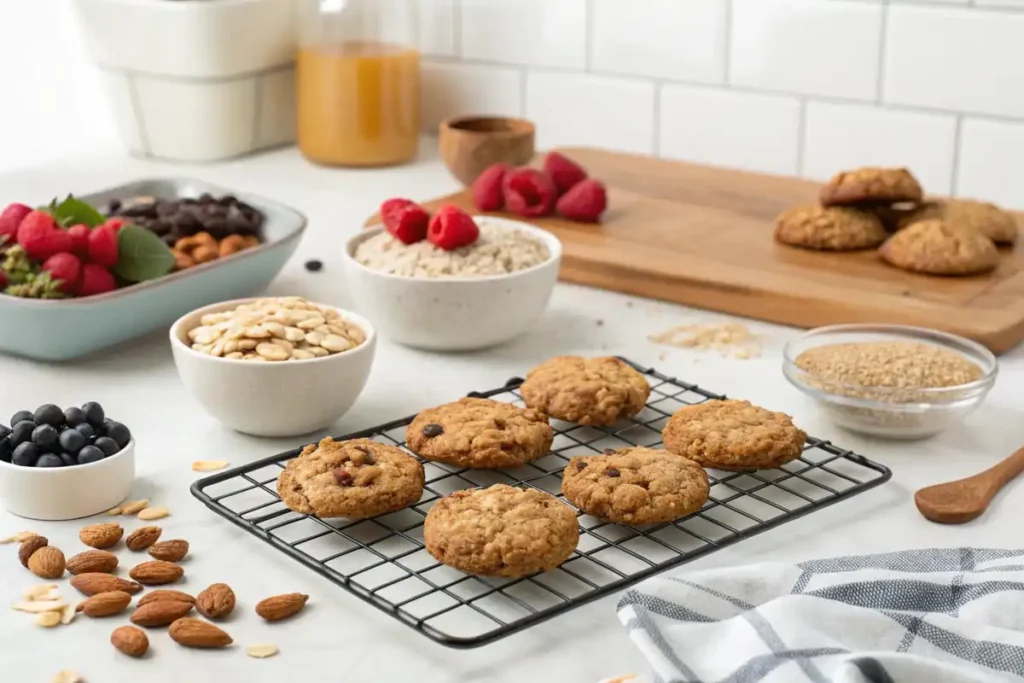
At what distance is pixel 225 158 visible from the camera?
2467mm

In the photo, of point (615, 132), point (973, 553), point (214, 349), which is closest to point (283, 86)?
point (615, 132)

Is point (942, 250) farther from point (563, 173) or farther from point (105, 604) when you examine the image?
point (105, 604)

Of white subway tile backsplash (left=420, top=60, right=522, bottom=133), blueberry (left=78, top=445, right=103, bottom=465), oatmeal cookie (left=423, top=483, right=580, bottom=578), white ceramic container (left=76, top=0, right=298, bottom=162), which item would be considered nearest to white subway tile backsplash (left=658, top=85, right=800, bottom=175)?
white subway tile backsplash (left=420, top=60, right=522, bottom=133)

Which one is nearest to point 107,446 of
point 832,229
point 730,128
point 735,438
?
point 735,438

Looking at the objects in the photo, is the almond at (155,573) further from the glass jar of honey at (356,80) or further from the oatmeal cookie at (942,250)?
the glass jar of honey at (356,80)

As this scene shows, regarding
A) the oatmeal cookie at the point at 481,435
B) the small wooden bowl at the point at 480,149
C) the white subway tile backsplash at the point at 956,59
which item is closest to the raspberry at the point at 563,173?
the small wooden bowl at the point at 480,149

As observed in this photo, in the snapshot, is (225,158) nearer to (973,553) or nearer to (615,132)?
(615,132)

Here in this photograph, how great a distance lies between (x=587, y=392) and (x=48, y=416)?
20.0 inches

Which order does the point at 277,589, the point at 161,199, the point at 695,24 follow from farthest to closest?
the point at 695,24
the point at 161,199
the point at 277,589

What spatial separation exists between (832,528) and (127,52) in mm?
1651

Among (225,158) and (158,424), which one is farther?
(225,158)

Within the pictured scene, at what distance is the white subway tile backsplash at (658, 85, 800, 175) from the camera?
225cm

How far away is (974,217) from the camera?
5.99 feet

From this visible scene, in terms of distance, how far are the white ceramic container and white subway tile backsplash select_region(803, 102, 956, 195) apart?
0.96 meters
